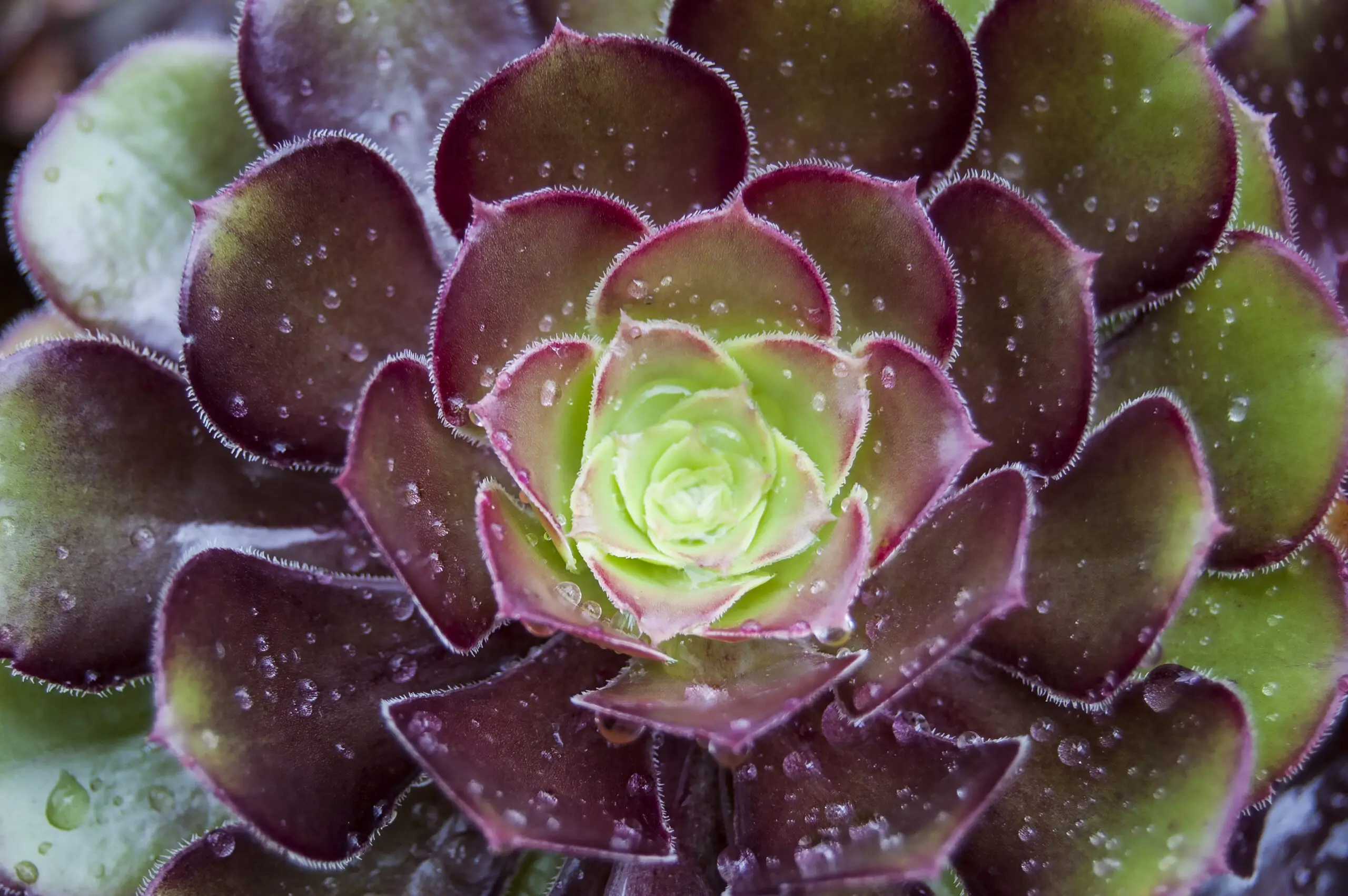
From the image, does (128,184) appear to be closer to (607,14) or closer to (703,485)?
(607,14)

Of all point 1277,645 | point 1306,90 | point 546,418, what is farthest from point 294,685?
point 1306,90

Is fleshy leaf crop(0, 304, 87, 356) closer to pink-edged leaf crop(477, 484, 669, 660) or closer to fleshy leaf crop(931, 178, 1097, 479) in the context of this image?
pink-edged leaf crop(477, 484, 669, 660)

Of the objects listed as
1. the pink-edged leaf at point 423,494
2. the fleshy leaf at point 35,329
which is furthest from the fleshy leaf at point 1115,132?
the fleshy leaf at point 35,329

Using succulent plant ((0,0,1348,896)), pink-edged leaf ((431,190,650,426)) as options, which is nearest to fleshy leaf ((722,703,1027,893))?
succulent plant ((0,0,1348,896))

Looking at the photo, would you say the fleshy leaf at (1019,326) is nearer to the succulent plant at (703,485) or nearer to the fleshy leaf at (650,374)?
the succulent plant at (703,485)

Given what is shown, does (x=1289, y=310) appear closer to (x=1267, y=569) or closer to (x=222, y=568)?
(x=1267, y=569)
